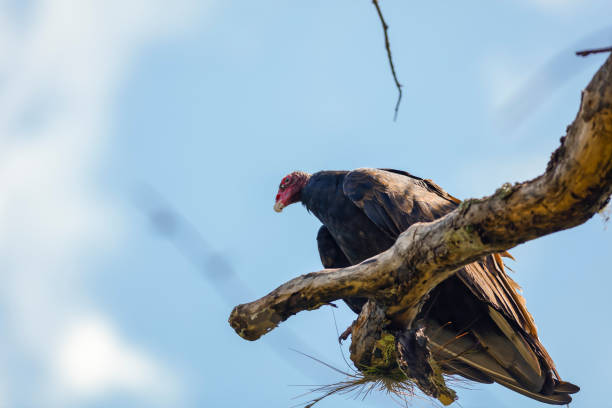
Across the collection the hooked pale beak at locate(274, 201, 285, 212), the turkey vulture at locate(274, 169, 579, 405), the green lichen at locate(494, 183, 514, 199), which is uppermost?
the hooked pale beak at locate(274, 201, 285, 212)

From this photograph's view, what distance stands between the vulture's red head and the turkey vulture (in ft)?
2.15

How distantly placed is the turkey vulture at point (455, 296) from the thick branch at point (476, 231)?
2.39 ft

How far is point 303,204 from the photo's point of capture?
17.2ft

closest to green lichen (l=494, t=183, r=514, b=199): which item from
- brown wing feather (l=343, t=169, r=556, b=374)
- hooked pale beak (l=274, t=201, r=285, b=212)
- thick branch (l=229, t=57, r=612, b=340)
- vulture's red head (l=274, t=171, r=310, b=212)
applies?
thick branch (l=229, t=57, r=612, b=340)

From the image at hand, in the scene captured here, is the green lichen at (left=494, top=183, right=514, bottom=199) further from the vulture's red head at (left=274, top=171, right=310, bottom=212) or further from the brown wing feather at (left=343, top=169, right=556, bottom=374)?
the vulture's red head at (left=274, top=171, right=310, bottom=212)

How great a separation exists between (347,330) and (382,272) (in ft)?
5.09

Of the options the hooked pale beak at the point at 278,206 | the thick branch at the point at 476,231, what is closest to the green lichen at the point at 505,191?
the thick branch at the point at 476,231

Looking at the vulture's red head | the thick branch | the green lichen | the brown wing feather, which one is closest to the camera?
the thick branch

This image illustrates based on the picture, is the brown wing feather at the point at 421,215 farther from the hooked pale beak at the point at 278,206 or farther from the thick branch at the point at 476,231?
the hooked pale beak at the point at 278,206

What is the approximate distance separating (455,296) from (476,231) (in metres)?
1.62

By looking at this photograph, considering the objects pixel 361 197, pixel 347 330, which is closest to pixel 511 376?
pixel 347 330

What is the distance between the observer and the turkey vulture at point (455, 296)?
4.02 m

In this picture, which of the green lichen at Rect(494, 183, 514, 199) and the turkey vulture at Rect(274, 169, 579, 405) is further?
the turkey vulture at Rect(274, 169, 579, 405)

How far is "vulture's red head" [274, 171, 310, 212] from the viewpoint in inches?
216
